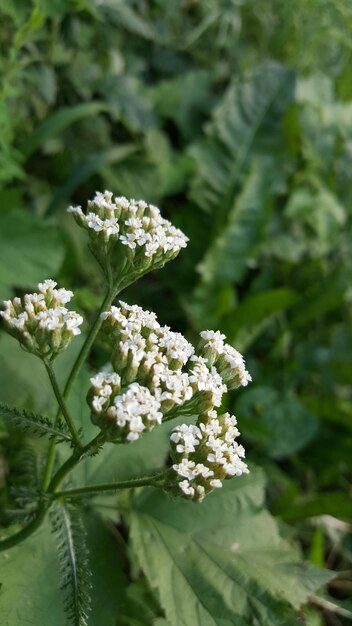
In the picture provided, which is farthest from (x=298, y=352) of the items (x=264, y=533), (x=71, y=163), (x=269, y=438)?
(x=264, y=533)

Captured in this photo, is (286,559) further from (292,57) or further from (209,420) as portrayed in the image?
(292,57)

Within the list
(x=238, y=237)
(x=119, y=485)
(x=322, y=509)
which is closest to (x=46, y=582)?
(x=119, y=485)

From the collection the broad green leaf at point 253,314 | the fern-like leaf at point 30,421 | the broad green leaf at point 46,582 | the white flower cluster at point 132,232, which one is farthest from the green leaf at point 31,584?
the broad green leaf at point 253,314

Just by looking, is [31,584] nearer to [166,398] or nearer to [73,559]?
[73,559]

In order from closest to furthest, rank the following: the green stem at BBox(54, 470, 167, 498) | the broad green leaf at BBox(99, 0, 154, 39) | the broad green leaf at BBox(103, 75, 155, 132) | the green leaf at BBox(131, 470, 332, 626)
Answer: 1. the green stem at BBox(54, 470, 167, 498)
2. the green leaf at BBox(131, 470, 332, 626)
3. the broad green leaf at BBox(99, 0, 154, 39)
4. the broad green leaf at BBox(103, 75, 155, 132)

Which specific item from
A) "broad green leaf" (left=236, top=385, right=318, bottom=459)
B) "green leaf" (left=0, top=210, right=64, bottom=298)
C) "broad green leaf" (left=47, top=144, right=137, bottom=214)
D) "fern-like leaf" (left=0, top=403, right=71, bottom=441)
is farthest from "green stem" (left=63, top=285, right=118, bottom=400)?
"broad green leaf" (left=236, top=385, right=318, bottom=459)

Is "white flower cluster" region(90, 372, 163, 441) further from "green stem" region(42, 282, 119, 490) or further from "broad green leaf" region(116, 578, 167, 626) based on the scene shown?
"broad green leaf" region(116, 578, 167, 626)

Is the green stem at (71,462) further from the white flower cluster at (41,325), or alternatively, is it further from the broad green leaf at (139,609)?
the broad green leaf at (139,609)
